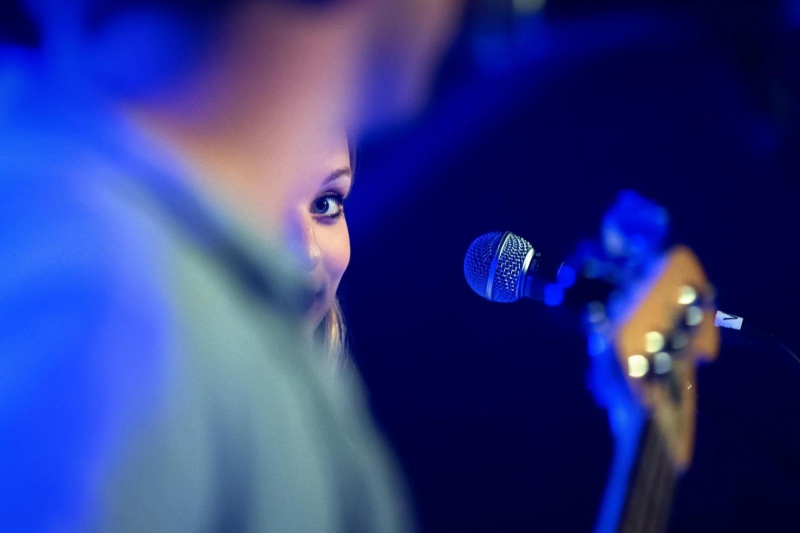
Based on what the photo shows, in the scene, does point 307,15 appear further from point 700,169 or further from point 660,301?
point 700,169

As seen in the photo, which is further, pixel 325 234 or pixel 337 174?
pixel 325 234

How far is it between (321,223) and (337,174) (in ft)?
0.52

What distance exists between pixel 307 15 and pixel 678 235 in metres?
1.34

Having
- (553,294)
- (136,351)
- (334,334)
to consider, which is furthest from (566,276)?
(136,351)

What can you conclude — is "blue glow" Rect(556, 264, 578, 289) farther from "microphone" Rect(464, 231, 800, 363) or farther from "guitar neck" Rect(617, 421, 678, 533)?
"guitar neck" Rect(617, 421, 678, 533)

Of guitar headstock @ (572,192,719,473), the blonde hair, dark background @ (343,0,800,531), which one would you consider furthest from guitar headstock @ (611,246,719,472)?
the blonde hair

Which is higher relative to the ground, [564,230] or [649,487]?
[564,230]

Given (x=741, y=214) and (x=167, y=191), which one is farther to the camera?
(x=741, y=214)

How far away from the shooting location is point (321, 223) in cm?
106

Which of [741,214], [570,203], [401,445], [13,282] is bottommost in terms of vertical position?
[401,445]

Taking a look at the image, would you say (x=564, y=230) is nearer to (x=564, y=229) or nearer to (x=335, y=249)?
(x=564, y=229)

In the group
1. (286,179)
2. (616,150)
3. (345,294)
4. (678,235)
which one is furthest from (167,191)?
(678,235)

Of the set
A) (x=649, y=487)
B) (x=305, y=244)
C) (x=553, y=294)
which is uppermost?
(x=305, y=244)

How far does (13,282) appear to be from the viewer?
1.22 ft
